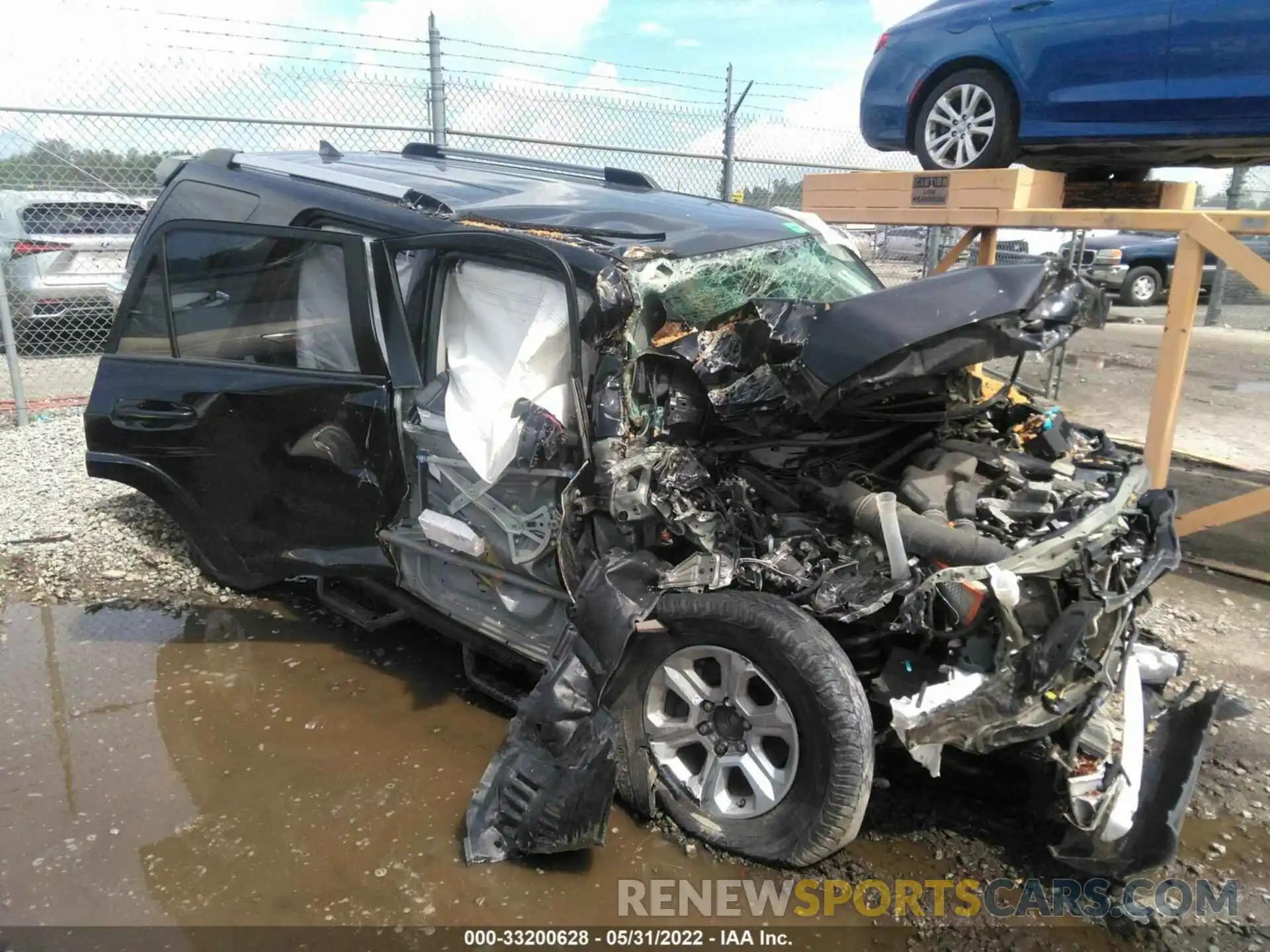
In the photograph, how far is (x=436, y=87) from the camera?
7430 millimetres

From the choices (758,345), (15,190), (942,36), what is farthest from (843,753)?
(15,190)

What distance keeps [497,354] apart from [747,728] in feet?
5.24

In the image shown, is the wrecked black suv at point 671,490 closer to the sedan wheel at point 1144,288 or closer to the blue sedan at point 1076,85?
the blue sedan at point 1076,85

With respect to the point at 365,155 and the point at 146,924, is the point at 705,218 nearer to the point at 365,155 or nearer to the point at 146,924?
the point at 365,155

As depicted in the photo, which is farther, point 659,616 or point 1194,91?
point 1194,91

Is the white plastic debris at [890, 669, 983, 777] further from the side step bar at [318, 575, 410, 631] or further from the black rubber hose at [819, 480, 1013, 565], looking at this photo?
the side step bar at [318, 575, 410, 631]

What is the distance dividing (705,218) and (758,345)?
1.08 meters

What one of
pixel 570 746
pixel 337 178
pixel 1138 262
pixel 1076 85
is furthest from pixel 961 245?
pixel 1138 262

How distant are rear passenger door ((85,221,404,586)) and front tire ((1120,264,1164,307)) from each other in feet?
51.1

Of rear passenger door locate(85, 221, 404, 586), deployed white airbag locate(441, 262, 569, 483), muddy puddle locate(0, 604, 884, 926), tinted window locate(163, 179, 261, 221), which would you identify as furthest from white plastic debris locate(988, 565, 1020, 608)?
tinted window locate(163, 179, 261, 221)

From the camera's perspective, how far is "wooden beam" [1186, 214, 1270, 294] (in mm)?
4270

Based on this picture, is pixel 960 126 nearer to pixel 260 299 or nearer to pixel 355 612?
pixel 260 299

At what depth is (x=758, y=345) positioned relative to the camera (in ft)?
9.70

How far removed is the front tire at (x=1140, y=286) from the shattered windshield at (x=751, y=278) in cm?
1380
